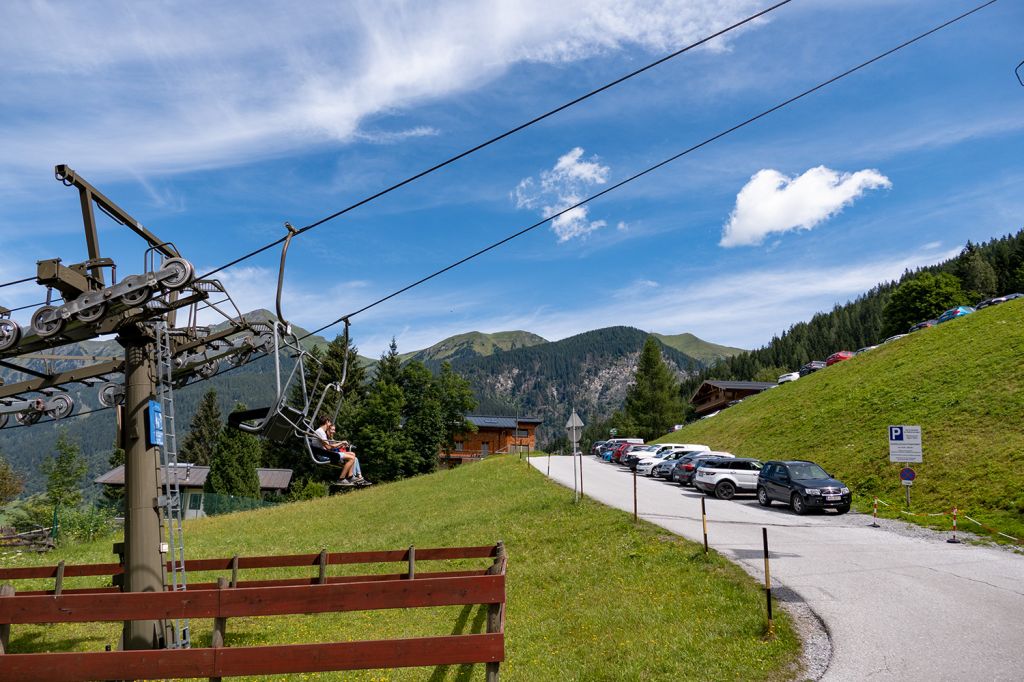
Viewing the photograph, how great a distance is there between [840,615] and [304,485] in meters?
61.9

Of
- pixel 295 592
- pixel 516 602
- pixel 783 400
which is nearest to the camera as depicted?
pixel 295 592

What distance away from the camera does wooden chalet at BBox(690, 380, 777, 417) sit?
87.4 meters

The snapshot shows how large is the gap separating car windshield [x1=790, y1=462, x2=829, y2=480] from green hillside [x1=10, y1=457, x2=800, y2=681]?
7.00 m

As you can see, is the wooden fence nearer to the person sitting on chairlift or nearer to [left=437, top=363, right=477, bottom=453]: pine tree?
the person sitting on chairlift

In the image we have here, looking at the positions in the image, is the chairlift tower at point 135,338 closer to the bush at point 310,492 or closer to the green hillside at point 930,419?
the green hillside at point 930,419

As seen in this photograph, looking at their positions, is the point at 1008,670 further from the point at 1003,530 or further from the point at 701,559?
the point at 1003,530

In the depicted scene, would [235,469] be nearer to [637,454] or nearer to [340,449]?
[637,454]

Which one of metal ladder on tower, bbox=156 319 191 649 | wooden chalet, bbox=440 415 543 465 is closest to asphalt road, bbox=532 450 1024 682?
metal ladder on tower, bbox=156 319 191 649

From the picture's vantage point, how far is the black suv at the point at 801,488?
21719mm

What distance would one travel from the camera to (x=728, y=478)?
92.5 feet

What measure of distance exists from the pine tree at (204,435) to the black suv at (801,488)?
78.9 meters

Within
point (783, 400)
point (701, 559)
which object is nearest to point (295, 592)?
point (701, 559)

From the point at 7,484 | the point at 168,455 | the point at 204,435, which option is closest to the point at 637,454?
the point at 168,455

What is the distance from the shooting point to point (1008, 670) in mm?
7949
